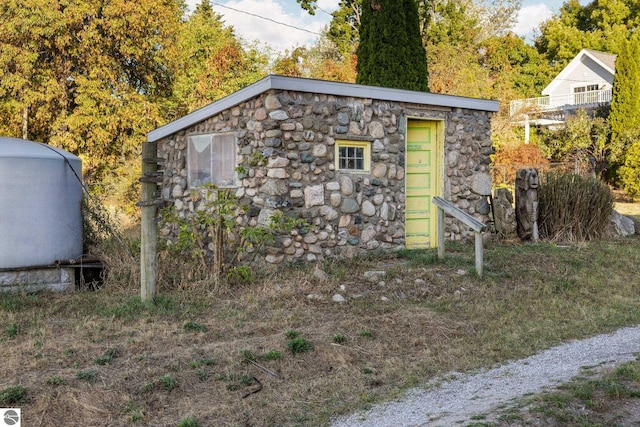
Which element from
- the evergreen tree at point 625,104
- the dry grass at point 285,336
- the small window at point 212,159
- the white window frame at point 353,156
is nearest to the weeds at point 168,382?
the dry grass at point 285,336

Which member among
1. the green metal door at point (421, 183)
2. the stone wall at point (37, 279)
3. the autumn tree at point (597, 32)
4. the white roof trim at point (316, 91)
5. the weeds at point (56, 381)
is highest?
the autumn tree at point (597, 32)

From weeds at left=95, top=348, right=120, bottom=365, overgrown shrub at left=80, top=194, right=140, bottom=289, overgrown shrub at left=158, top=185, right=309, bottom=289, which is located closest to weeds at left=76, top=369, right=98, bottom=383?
weeds at left=95, top=348, right=120, bottom=365

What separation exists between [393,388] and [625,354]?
2.11 meters

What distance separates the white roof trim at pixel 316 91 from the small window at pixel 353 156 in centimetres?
73

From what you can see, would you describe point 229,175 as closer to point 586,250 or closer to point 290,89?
point 290,89

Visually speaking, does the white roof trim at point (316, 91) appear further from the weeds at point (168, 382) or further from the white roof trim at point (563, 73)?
the white roof trim at point (563, 73)

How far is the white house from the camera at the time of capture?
2756cm

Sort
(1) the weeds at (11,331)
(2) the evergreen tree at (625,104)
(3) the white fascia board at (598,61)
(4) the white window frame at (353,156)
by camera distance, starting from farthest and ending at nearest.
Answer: (3) the white fascia board at (598,61)
(2) the evergreen tree at (625,104)
(4) the white window frame at (353,156)
(1) the weeds at (11,331)

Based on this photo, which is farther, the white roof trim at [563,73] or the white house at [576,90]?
the white roof trim at [563,73]

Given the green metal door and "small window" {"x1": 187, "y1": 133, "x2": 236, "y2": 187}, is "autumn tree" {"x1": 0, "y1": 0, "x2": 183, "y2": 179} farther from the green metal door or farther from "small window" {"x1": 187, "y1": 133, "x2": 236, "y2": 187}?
the green metal door

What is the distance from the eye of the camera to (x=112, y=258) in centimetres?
873

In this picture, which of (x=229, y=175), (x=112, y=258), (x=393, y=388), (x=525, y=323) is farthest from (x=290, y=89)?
(x=393, y=388)

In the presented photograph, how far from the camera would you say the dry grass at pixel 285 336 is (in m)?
4.50

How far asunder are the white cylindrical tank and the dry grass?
80 centimetres
